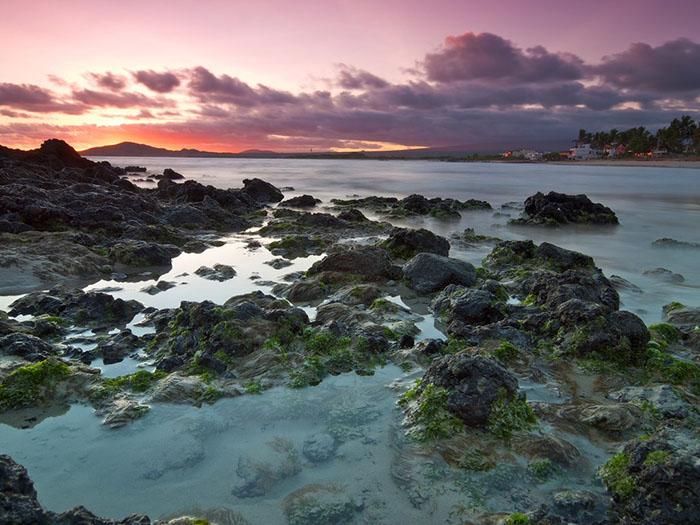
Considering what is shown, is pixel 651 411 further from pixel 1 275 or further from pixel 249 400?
pixel 1 275

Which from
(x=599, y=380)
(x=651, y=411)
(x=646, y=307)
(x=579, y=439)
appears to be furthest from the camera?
(x=646, y=307)

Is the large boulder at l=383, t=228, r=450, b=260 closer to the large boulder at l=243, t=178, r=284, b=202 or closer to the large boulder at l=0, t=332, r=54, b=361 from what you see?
the large boulder at l=0, t=332, r=54, b=361

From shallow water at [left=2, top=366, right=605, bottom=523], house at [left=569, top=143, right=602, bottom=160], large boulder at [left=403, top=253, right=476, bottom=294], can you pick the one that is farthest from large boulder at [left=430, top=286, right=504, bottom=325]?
house at [left=569, top=143, right=602, bottom=160]

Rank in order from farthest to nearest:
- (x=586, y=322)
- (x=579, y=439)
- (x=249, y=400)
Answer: (x=586, y=322) → (x=249, y=400) → (x=579, y=439)

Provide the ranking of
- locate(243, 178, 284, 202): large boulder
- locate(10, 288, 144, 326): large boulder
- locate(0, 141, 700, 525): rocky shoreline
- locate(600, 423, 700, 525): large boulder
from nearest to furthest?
locate(600, 423, 700, 525): large boulder
locate(0, 141, 700, 525): rocky shoreline
locate(10, 288, 144, 326): large boulder
locate(243, 178, 284, 202): large boulder

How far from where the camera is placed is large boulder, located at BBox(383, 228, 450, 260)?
11.9 meters

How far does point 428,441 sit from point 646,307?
20.9 feet

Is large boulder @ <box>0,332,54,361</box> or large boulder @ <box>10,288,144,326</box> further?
large boulder @ <box>10,288,144,326</box>

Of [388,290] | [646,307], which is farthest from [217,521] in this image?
[646,307]

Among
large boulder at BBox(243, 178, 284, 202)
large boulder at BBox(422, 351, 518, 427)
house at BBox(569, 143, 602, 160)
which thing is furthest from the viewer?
house at BBox(569, 143, 602, 160)

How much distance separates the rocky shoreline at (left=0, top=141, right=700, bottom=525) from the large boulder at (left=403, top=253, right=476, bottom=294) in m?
0.04

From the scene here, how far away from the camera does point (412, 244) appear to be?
1192 centimetres

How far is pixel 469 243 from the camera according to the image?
48.4 ft

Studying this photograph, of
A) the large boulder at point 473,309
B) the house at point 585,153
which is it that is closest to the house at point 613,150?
the house at point 585,153
